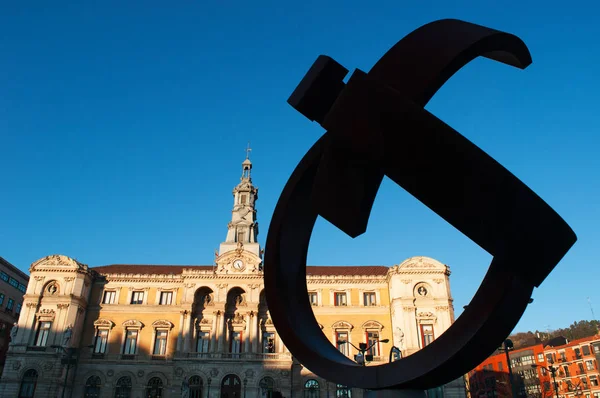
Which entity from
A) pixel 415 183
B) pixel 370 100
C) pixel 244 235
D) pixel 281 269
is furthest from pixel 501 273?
pixel 244 235

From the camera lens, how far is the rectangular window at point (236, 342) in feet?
144

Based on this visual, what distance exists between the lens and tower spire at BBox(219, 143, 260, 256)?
53075 mm

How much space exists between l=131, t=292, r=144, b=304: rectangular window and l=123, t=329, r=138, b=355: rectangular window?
2878 mm

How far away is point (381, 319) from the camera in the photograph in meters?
45.3

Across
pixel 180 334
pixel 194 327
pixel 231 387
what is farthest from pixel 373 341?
pixel 180 334

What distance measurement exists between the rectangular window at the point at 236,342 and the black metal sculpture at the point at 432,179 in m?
34.3

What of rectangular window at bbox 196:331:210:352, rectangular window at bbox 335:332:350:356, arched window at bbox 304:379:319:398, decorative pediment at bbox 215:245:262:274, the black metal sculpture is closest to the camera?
the black metal sculpture

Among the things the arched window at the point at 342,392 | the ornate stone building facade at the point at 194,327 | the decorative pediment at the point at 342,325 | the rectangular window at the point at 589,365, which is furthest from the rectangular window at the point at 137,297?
the rectangular window at the point at 589,365

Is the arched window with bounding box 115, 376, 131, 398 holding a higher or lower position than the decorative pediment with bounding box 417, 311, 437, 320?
lower

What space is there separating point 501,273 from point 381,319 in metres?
37.3

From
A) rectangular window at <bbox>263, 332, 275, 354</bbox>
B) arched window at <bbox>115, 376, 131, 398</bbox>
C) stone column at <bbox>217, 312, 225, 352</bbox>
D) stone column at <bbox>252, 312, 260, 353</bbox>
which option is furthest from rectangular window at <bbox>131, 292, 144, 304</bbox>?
rectangular window at <bbox>263, 332, 275, 354</bbox>

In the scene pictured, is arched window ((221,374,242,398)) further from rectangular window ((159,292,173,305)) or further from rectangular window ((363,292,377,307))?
rectangular window ((363,292,377,307))

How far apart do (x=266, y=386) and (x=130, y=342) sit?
1397 centimetres

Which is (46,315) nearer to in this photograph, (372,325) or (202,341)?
(202,341)
